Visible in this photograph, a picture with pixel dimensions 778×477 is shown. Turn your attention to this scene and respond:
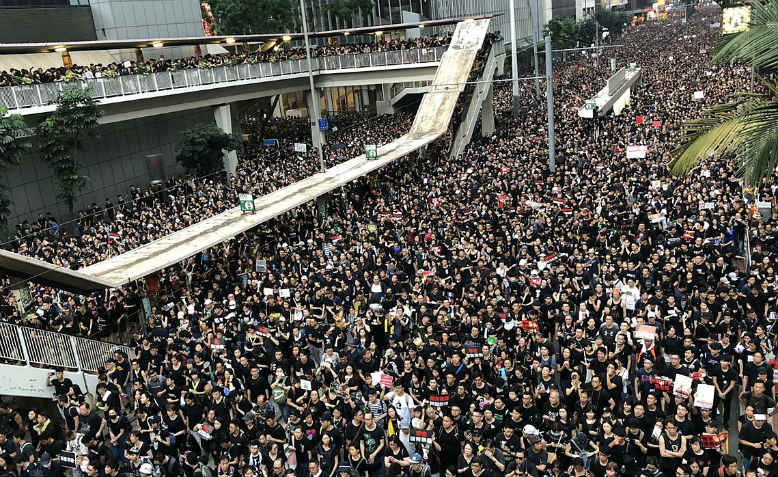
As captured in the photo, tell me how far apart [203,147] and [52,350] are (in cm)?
1790

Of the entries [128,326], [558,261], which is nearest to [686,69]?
[558,261]

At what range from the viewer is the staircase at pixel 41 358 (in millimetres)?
12891

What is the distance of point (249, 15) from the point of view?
45844 millimetres

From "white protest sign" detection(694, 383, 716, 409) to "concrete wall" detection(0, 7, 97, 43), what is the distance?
1249 inches

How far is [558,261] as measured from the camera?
14.6 metres

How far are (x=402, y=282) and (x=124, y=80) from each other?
17.4m

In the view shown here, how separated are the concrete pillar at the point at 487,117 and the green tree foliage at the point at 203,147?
47.7 ft

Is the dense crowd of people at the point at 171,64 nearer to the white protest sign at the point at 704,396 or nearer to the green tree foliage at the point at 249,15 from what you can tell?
the green tree foliage at the point at 249,15

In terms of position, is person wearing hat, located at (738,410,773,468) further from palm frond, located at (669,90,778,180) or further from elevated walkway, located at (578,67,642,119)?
elevated walkway, located at (578,67,642,119)

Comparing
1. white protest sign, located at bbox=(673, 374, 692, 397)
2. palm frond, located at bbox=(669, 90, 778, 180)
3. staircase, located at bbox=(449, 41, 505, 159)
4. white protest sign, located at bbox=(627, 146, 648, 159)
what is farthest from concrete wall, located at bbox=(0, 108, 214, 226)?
palm frond, located at bbox=(669, 90, 778, 180)

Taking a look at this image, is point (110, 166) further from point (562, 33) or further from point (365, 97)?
point (562, 33)

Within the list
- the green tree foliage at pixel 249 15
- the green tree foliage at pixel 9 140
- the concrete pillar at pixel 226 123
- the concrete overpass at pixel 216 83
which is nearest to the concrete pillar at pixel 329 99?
the green tree foliage at pixel 249 15

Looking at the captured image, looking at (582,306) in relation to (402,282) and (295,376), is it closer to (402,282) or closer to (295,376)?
(402,282)

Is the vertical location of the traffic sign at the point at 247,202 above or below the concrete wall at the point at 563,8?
below
